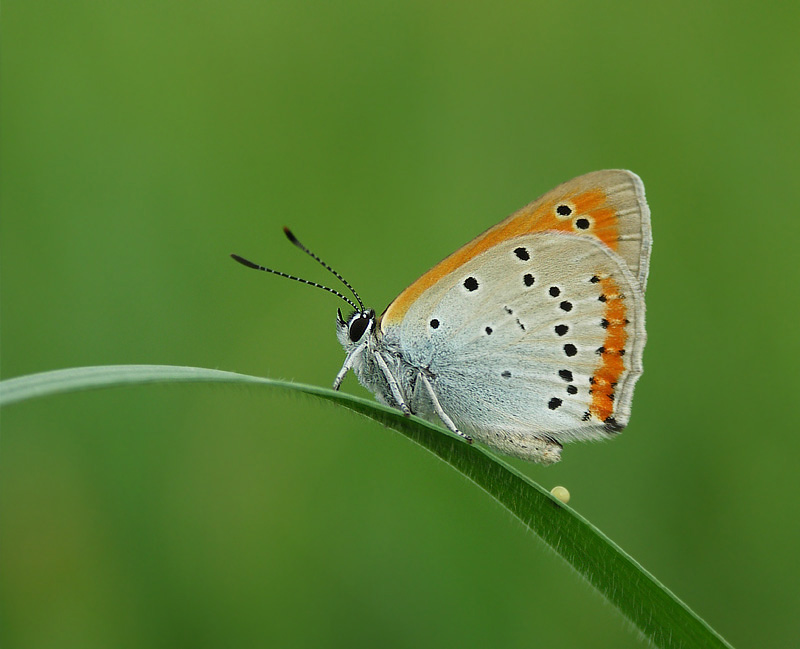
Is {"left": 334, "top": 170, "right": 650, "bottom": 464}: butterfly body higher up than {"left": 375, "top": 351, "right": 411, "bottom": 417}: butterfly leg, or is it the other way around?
{"left": 334, "top": 170, "right": 650, "bottom": 464}: butterfly body

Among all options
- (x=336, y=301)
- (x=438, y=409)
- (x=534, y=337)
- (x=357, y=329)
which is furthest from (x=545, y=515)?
(x=336, y=301)

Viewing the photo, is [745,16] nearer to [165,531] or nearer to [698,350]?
[698,350]

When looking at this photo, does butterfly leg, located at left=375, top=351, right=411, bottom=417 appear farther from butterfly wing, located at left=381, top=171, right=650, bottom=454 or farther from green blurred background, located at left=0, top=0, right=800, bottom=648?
green blurred background, located at left=0, top=0, right=800, bottom=648

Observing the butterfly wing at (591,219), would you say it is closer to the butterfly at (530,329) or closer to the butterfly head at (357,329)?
the butterfly at (530,329)

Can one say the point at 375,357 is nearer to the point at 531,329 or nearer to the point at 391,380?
the point at 391,380

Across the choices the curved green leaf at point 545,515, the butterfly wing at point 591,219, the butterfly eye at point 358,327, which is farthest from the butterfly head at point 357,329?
the curved green leaf at point 545,515

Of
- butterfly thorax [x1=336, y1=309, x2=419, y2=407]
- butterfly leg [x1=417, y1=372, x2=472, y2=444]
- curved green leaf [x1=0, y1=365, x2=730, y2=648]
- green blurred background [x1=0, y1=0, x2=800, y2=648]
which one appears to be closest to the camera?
curved green leaf [x1=0, y1=365, x2=730, y2=648]

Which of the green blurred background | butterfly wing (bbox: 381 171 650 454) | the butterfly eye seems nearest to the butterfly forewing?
butterfly wing (bbox: 381 171 650 454)
